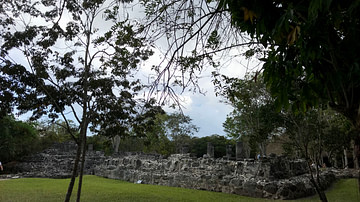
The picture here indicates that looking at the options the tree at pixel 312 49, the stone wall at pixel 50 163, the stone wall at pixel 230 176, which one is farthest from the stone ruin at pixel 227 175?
the tree at pixel 312 49

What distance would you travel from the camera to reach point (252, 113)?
18.6 meters

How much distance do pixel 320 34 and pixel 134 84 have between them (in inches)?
245

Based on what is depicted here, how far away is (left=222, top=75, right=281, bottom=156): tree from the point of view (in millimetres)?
4731

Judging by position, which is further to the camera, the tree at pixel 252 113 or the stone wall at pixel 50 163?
the stone wall at pixel 50 163

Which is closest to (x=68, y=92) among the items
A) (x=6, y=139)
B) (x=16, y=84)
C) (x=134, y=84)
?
(x=16, y=84)

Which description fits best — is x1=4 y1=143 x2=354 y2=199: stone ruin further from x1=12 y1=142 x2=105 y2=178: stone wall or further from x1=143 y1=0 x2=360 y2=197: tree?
x1=143 y1=0 x2=360 y2=197: tree

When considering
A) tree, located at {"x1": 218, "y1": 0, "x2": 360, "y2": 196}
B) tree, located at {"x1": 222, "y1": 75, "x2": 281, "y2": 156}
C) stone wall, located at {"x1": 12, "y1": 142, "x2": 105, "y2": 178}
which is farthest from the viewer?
stone wall, located at {"x1": 12, "y1": 142, "x2": 105, "y2": 178}

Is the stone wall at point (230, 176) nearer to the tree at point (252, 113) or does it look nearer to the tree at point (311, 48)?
the tree at point (252, 113)

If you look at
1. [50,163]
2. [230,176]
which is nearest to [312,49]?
[230,176]

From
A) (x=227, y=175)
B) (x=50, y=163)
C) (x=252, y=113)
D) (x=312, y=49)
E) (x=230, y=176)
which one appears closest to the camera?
(x=312, y=49)

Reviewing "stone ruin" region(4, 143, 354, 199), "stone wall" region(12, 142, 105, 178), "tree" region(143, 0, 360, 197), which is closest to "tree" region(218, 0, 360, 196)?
"tree" region(143, 0, 360, 197)

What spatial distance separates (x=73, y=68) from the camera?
7.04 metres

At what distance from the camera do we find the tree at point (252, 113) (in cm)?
473

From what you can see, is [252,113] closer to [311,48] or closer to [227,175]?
[227,175]
